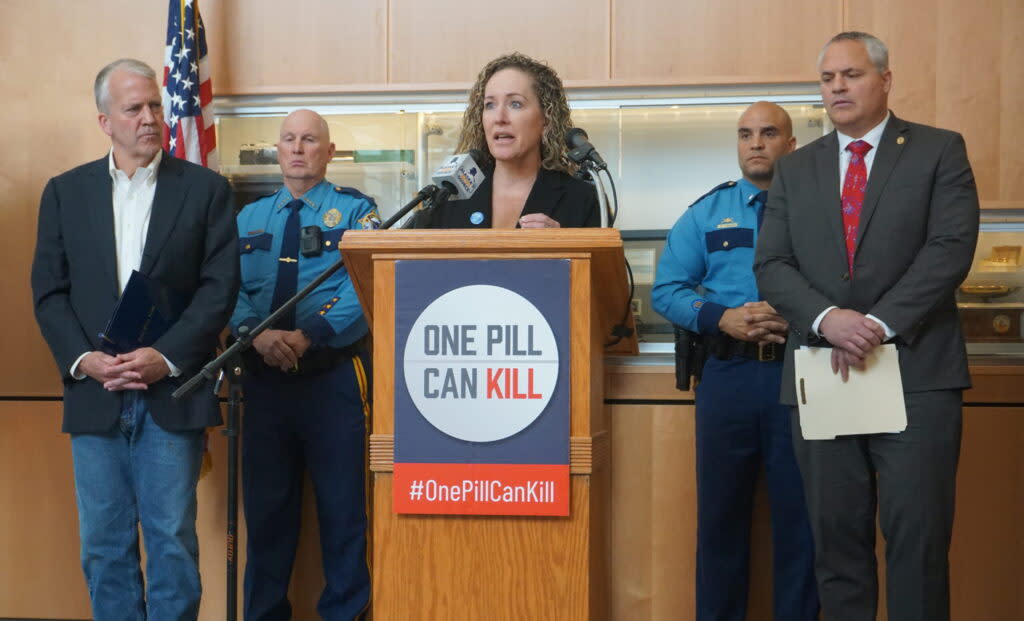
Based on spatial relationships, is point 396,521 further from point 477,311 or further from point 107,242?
point 107,242

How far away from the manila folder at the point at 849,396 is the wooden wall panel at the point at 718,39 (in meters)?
1.73

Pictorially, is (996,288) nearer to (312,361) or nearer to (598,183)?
(598,183)

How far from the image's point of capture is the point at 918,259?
2.57 metres

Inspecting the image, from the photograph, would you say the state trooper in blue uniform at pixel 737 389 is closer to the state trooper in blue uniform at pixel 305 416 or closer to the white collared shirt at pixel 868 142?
the white collared shirt at pixel 868 142

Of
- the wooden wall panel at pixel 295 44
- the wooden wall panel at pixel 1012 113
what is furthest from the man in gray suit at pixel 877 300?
the wooden wall panel at pixel 295 44

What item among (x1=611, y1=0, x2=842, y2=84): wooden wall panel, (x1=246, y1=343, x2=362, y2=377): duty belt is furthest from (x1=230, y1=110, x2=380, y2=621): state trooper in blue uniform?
(x1=611, y1=0, x2=842, y2=84): wooden wall panel

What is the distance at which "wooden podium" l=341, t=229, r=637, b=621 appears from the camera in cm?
205

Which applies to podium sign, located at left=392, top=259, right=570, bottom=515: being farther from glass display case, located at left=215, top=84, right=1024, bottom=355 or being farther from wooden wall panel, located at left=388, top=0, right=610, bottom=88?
wooden wall panel, located at left=388, top=0, right=610, bottom=88

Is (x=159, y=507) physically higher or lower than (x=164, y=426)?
lower

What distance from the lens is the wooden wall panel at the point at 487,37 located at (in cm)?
416

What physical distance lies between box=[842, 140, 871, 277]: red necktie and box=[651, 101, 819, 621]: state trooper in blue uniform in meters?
0.56

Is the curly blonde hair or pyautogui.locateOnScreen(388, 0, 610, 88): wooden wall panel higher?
pyautogui.locateOnScreen(388, 0, 610, 88): wooden wall panel

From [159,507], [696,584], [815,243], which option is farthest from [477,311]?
[696,584]

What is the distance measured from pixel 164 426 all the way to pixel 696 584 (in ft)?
5.76
